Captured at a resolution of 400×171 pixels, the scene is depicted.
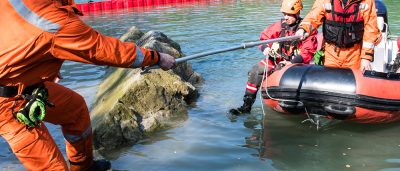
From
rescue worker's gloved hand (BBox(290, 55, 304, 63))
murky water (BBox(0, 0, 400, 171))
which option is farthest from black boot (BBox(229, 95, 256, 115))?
rescue worker's gloved hand (BBox(290, 55, 304, 63))

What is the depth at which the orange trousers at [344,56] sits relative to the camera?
17.0 feet

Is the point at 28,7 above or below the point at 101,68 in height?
above

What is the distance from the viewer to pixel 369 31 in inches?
188

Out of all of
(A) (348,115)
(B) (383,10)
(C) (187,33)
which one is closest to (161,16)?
(C) (187,33)

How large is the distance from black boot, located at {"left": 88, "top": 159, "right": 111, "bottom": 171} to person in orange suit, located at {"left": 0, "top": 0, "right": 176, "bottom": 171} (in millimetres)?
821

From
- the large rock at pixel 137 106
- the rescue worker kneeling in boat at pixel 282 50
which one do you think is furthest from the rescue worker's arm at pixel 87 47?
the rescue worker kneeling in boat at pixel 282 50

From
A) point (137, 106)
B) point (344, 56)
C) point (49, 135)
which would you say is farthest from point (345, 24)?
point (49, 135)

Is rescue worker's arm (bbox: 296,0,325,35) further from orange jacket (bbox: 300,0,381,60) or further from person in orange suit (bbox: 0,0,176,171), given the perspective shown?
person in orange suit (bbox: 0,0,176,171)

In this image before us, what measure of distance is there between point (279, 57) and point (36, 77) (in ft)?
11.3

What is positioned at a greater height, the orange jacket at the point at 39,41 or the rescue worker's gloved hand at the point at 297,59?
the orange jacket at the point at 39,41

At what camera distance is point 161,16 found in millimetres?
17234

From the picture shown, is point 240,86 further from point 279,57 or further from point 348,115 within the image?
point 348,115

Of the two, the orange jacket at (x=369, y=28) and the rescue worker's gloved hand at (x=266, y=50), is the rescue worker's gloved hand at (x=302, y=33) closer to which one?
the orange jacket at (x=369, y=28)

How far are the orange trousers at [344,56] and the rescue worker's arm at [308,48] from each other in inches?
10.1
